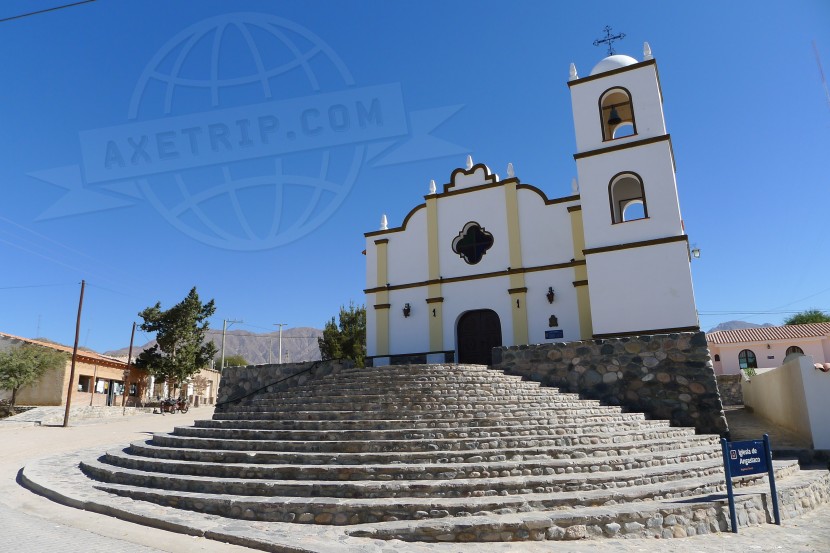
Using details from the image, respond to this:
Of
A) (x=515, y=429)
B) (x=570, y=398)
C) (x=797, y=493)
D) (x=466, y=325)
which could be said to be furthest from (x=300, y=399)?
(x=797, y=493)

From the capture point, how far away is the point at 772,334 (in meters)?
34.0

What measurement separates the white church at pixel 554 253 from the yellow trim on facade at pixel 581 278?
31mm

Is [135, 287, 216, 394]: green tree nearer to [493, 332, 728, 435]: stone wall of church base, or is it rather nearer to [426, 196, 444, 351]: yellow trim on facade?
[426, 196, 444, 351]: yellow trim on facade

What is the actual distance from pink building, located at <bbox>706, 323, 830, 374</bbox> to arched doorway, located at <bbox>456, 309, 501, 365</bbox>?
78.8 feet

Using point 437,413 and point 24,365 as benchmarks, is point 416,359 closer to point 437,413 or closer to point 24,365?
point 437,413

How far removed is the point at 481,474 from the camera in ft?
23.6

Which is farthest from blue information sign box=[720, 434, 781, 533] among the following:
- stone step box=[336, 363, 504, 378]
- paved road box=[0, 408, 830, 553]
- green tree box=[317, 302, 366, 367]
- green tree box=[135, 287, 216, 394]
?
green tree box=[135, 287, 216, 394]

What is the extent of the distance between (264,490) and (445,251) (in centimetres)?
1139

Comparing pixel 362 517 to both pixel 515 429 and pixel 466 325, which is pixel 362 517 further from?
pixel 466 325

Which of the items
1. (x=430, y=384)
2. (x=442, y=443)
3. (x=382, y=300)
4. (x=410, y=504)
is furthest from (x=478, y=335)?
(x=410, y=504)

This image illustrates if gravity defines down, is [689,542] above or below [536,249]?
below

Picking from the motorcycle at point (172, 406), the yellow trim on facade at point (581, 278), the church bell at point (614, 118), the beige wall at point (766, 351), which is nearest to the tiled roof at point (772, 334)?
the beige wall at point (766, 351)

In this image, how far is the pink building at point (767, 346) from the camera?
3228 cm

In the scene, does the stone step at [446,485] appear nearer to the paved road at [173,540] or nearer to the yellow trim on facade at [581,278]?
the paved road at [173,540]
